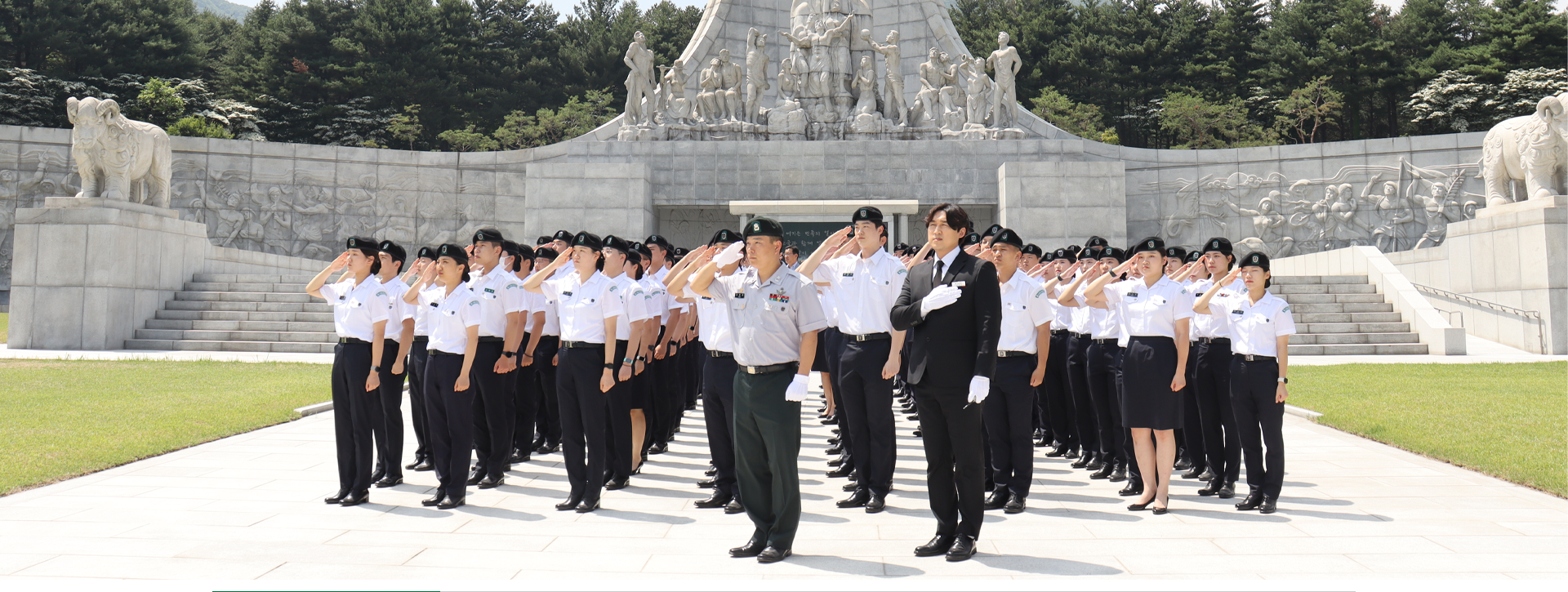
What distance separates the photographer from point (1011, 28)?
146 feet

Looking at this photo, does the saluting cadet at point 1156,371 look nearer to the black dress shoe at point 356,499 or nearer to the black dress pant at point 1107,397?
the black dress pant at point 1107,397

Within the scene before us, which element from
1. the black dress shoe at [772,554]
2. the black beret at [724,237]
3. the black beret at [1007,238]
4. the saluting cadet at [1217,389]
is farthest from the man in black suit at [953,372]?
the saluting cadet at [1217,389]

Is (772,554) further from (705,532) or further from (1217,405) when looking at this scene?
(1217,405)

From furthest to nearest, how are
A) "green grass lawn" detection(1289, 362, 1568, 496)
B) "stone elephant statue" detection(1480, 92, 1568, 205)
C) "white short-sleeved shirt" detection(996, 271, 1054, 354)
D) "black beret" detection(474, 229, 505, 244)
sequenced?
"stone elephant statue" detection(1480, 92, 1568, 205) → "green grass lawn" detection(1289, 362, 1568, 496) → "black beret" detection(474, 229, 505, 244) → "white short-sleeved shirt" detection(996, 271, 1054, 354)

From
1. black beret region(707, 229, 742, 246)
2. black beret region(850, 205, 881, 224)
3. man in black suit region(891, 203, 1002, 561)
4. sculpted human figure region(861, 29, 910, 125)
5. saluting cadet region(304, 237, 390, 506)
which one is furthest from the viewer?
sculpted human figure region(861, 29, 910, 125)

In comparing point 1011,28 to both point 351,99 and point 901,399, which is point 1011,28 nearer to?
point 351,99

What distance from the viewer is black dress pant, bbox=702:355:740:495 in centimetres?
574

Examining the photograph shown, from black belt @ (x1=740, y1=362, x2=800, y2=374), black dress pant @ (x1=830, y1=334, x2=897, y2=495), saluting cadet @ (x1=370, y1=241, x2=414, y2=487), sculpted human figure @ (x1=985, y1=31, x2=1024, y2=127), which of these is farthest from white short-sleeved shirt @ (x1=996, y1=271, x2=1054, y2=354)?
sculpted human figure @ (x1=985, y1=31, x2=1024, y2=127)

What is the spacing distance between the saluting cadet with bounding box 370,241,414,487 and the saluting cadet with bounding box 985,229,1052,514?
153 inches

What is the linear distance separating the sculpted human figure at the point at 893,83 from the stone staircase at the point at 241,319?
14.9 metres

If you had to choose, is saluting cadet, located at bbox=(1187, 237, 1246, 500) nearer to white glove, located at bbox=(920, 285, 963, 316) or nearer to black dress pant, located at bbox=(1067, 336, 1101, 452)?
black dress pant, located at bbox=(1067, 336, 1101, 452)

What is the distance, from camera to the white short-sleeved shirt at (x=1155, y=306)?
5664 mm

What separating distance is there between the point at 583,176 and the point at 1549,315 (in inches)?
784

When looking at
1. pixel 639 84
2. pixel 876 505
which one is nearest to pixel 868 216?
pixel 876 505
